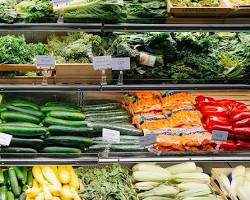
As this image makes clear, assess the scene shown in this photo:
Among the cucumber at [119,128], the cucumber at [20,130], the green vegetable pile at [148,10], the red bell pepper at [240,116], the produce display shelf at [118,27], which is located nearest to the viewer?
the produce display shelf at [118,27]

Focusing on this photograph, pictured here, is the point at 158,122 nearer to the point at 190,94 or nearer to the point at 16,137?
the point at 190,94

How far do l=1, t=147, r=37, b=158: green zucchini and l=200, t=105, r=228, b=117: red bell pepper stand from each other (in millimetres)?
1489

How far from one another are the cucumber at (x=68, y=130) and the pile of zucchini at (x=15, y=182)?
15.5 inches

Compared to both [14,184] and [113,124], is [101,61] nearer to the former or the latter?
[113,124]

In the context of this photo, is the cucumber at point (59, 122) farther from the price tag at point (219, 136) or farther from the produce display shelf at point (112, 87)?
the price tag at point (219, 136)

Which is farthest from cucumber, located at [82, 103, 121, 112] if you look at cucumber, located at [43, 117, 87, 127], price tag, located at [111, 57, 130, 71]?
price tag, located at [111, 57, 130, 71]

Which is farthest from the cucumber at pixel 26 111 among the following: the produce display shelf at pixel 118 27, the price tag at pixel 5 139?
the produce display shelf at pixel 118 27

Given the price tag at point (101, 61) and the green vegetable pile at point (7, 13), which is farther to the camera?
the price tag at point (101, 61)

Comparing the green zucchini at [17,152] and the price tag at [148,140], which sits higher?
the price tag at [148,140]

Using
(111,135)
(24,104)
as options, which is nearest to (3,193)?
(24,104)

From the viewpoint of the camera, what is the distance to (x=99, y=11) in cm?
306

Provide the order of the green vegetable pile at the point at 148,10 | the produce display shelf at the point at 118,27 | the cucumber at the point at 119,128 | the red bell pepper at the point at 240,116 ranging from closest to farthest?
the produce display shelf at the point at 118,27
the green vegetable pile at the point at 148,10
the cucumber at the point at 119,128
the red bell pepper at the point at 240,116

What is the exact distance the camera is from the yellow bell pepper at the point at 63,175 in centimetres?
338

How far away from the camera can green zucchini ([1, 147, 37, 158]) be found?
130 inches
